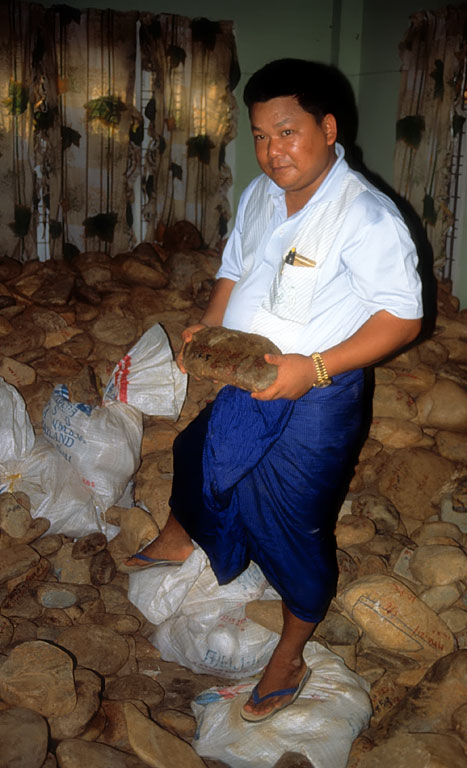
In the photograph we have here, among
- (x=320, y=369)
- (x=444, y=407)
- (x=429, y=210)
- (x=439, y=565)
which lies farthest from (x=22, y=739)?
(x=429, y=210)

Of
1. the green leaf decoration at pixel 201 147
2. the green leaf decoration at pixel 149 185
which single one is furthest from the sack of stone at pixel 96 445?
the green leaf decoration at pixel 201 147

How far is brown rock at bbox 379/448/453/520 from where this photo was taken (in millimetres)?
3096

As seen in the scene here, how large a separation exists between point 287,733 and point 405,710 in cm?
38

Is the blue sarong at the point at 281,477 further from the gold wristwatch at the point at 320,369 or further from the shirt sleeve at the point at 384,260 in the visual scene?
the shirt sleeve at the point at 384,260

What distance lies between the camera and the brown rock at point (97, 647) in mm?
2143

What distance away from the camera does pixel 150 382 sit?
10.3 feet

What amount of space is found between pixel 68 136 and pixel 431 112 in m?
3.09

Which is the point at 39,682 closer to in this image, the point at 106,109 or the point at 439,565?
the point at 439,565

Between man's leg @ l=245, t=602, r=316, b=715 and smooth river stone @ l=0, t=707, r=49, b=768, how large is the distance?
0.60m

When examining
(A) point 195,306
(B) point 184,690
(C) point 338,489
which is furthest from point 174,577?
(A) point 195,306

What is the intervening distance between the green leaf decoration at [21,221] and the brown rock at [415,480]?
405cm

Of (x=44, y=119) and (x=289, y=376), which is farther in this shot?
(x=44, y=119)

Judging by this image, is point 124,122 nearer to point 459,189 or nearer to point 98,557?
point 459,189

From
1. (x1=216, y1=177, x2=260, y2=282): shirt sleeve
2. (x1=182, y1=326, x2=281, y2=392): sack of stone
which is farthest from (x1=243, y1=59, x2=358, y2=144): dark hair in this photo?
(x1=182, y1=326, x2=281, y2=392): sack of stone
